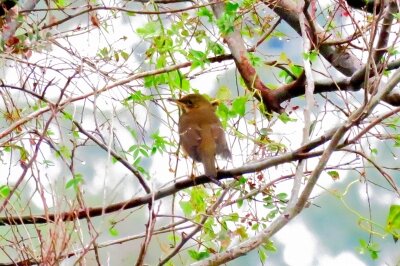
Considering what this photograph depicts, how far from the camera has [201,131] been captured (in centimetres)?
276

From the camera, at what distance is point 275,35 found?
3.07m

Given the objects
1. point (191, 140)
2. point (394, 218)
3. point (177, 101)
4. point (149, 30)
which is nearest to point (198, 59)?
point (149, 30)

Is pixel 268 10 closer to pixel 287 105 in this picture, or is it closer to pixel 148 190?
pixel 287 105

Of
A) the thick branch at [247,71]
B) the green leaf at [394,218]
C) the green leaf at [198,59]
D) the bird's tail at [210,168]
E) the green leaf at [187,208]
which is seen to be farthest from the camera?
the thick branch at [247,71]

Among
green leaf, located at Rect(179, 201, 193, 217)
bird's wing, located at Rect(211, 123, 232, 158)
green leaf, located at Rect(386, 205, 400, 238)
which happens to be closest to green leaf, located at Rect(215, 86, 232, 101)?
bird's wing, located at Rect(211, 123, 232, 158)

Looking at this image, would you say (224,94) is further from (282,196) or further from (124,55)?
(282,196)

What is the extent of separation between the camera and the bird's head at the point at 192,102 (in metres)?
2.88

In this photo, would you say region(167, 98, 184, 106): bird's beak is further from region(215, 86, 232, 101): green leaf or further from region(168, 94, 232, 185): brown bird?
region(215, 86, 232, 101): green leaf

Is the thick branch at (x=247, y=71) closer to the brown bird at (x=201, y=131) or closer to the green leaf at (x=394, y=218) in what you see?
the brown bird at (x=201, y=131)

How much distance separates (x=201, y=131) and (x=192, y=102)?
0.18 m

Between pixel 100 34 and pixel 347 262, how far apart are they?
1345 mm

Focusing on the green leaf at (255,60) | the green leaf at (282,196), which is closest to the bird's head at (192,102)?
the green leaf at (255,60)

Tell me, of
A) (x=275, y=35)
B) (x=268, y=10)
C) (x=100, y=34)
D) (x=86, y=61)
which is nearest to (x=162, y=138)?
(x=86, y=61)

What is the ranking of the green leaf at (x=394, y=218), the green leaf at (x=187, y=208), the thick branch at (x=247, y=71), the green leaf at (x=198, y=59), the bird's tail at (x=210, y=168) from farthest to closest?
the thick branch at (x=247, y=71)
the green leaf at (x=187, y=208)
the green leaf at (x=198, y=59)
the bird's tail at (x=210, y=168)
the green leaf at (x=394, y=218)
